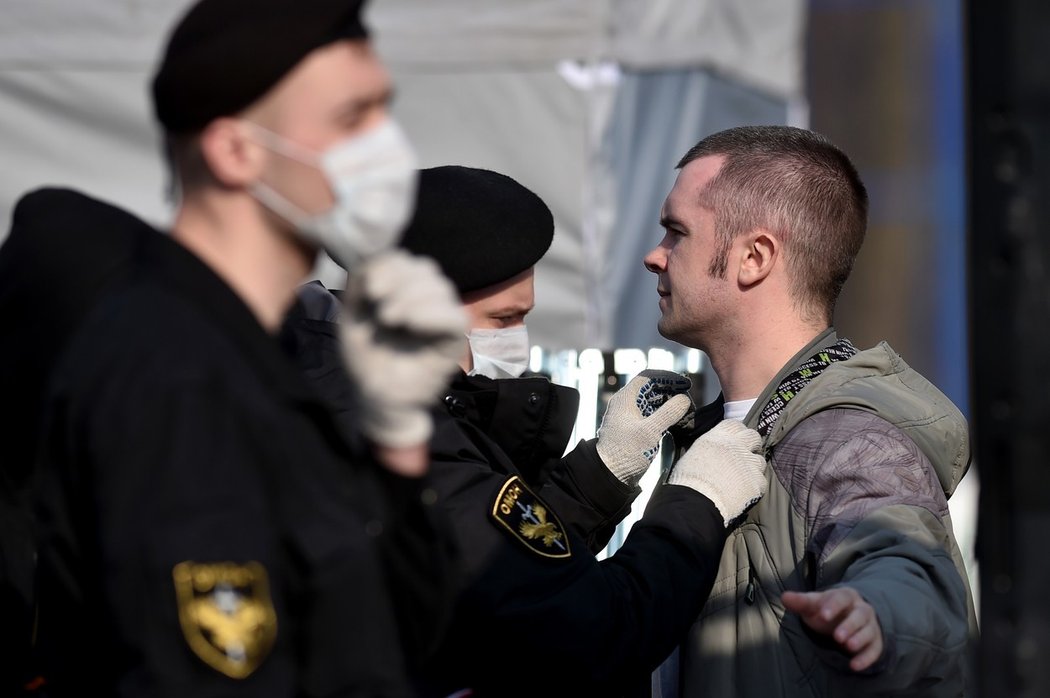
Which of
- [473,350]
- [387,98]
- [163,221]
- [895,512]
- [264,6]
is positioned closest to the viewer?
[264,6]

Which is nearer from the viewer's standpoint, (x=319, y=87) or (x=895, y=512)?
(x=319, y=87)

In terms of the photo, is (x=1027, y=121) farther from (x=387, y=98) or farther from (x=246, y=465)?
(x=246, y=465)

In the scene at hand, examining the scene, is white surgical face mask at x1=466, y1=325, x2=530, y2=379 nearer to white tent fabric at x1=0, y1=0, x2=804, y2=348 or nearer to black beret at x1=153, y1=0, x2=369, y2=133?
black beret at x1=153, y1=0, x2=369, y2=133

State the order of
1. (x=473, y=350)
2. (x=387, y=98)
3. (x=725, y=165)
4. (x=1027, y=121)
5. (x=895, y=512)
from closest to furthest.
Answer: (x=1027, y=121)
(x=387, y=98)
(x=895, y=512)
(x=473, y=350)
(x=725, y=165)

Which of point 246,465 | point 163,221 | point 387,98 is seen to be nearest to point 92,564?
point 246,465

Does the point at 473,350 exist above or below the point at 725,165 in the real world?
below

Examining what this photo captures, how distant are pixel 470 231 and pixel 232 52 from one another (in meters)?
1.22

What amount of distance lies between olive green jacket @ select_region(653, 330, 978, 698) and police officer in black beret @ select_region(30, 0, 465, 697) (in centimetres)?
93

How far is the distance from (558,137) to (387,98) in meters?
4.11

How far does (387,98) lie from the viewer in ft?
5.39

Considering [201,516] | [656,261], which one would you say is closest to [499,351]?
[656,261]

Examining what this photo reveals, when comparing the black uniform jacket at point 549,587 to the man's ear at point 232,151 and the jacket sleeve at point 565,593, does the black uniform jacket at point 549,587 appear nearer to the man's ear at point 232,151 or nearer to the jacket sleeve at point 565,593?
the jacket sleeve at point 565,593

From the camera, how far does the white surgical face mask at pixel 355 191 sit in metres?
1.56

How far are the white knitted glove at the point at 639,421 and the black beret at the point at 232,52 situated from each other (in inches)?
57.5
